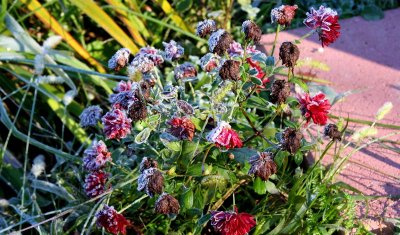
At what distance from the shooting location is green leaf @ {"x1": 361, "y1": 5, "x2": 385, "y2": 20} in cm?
280

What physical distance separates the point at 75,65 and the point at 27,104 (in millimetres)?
279

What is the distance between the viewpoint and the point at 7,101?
280 cm

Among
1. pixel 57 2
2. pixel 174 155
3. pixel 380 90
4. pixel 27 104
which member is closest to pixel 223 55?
pixel 174 155

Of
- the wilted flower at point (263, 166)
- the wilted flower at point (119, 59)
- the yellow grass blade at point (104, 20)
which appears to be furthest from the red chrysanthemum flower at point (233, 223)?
the yellow grass blade at point (104, 20)

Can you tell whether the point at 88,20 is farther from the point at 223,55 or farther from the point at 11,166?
the point at 223,55

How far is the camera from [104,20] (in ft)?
8.73

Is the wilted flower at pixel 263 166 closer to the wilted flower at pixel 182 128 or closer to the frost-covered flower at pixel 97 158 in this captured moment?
the wilted flower at pixel 182 128

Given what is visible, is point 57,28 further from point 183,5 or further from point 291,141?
point 291,141

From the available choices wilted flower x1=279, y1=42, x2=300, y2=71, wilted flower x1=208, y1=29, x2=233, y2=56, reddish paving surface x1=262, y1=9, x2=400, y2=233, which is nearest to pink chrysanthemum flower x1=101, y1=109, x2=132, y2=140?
wilted flower x1=208, y1=29, x2=233, y2=56

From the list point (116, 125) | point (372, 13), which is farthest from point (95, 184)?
point (372, 13)

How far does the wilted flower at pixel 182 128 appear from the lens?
1.68m

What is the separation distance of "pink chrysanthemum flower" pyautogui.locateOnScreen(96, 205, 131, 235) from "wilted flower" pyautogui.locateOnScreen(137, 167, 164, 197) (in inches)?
6.1

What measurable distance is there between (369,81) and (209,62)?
0.85 m

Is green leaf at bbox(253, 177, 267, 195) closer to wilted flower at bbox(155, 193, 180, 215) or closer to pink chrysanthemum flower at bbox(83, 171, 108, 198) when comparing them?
wilted flower at bbox(155, 193, 180, 215)
